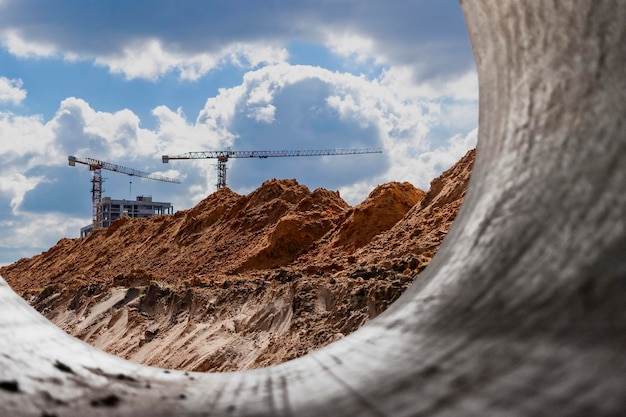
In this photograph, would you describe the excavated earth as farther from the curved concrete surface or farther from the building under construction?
the building under construction

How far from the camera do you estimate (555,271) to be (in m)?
1.14

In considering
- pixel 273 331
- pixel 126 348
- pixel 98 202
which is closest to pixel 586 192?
pixel 273 331

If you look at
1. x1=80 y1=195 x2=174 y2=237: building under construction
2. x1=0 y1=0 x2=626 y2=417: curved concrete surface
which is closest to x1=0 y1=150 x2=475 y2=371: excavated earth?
x1=0 y1=0 x2=626 y2=417: curved concrete surface

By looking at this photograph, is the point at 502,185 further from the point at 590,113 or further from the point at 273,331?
the point at 273,331

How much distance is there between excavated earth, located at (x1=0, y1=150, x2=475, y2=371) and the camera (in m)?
10.0

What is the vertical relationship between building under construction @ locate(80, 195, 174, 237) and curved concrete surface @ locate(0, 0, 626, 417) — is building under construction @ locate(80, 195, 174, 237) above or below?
above

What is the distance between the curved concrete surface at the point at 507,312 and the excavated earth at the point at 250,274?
6905 millimetres

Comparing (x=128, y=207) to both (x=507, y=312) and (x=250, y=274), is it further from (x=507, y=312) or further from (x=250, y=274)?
(x=507, y=312)

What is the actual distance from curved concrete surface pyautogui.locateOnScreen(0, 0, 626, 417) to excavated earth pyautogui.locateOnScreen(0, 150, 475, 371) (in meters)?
6.90

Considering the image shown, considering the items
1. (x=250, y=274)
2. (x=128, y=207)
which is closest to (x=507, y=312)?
(x=250, y=274)

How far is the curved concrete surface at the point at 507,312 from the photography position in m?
1.01

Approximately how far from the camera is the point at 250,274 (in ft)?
60.9

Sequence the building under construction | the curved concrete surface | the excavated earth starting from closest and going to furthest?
the curved concrete surface, the excavated earth, the building under construction

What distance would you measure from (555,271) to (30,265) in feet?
136
